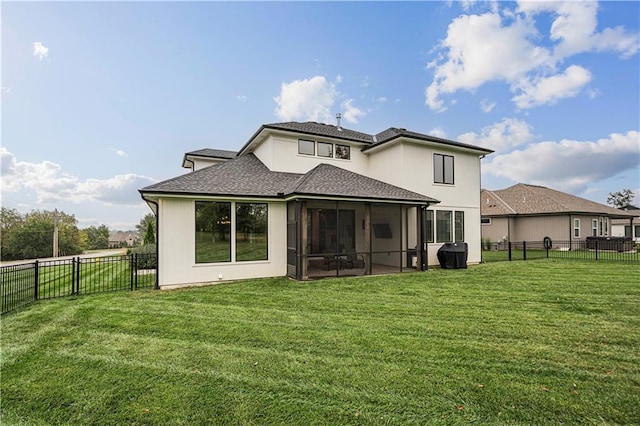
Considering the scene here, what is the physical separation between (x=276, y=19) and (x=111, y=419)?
1504 cm

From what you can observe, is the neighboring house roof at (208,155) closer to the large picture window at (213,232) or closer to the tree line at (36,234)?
the large picture window at (213,232)

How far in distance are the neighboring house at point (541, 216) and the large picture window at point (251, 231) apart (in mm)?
19710

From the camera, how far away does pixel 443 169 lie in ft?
44.1

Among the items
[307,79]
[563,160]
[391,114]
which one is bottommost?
[563,160]

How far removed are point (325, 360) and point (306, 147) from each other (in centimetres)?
998

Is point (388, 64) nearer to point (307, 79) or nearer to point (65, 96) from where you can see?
point (307, 79)

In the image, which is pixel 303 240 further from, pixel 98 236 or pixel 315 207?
pixel 98 236

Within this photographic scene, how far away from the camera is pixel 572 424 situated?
2.60 meters

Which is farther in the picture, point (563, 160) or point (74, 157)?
point (563, 160)

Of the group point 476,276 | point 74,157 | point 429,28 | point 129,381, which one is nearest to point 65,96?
point 74,157

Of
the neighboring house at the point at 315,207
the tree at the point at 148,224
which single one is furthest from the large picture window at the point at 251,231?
the tree at the point at 148,224

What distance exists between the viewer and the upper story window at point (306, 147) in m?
12.5

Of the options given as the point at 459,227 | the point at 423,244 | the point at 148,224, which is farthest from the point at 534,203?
the point at 148,224

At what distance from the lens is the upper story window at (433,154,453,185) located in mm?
13281
